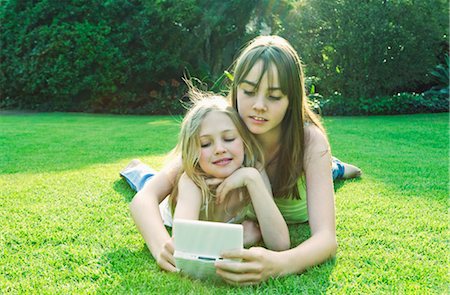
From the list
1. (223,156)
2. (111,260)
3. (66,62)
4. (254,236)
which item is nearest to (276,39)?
(223,156)

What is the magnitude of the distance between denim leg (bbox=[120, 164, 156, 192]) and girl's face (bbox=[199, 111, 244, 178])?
1.39 m

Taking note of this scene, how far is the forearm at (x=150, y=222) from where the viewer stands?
95.7 inches

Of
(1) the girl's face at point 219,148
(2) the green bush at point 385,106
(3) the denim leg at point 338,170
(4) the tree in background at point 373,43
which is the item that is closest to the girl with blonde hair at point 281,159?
(1) the girl's face at point 219,148

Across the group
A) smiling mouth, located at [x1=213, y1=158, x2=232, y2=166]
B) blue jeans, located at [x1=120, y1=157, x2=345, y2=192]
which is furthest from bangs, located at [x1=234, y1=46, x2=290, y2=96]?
blue jeans, located at [x1=120, y1=157, x2=345, y2=192]

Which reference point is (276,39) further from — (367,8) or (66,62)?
(66,62)

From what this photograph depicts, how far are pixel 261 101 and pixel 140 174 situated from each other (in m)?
1.74

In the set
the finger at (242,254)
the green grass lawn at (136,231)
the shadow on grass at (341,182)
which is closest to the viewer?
the finger at (242,254)

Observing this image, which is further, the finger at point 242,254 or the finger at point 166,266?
the finger at point 166,266

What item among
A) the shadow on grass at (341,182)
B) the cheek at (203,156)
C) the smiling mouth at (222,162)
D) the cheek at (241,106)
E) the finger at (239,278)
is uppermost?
the cheek at (241,106)

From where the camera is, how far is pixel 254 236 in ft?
8.64

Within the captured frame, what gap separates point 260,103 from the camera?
2.60 m

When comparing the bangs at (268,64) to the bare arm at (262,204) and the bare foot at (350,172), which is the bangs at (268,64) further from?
the bare foot at (350,172)

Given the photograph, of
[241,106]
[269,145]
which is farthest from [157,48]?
[241,106]

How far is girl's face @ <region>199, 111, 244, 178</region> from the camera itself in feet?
8.39
